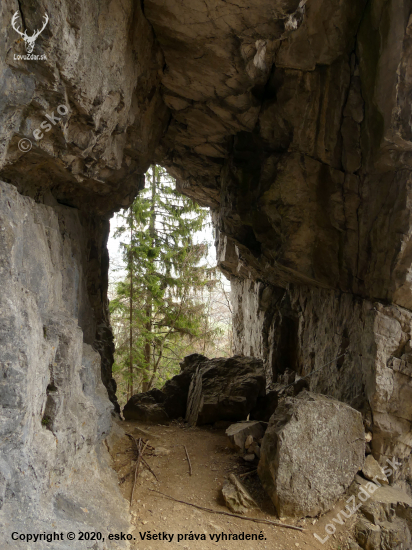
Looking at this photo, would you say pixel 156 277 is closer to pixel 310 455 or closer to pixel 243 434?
pixel 243 434

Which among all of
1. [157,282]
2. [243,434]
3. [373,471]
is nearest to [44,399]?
[243,434]

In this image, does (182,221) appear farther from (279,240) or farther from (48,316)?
(48,316)

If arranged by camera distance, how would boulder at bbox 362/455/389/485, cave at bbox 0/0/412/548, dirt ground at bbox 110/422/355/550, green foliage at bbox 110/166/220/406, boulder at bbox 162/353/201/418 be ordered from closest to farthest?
cave at bbox 0/0/412/548 < dirt ground at bbox 110/422/355/550 < boulder at bbox 362/455/389/485 < boulder at bbox 162/353/201/418 < green foliage at bbox 110/166/220/406

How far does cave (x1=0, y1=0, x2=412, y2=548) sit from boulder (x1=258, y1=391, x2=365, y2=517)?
1060 millimetres

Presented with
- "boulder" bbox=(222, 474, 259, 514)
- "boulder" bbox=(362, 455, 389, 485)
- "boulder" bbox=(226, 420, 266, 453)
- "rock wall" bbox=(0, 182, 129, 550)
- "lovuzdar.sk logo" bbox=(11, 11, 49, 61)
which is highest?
"lovuzdar.sk logo" bbox=(11, 11, 49, 61)

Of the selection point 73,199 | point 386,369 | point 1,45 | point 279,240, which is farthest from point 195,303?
point 1,45

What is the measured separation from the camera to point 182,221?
535 inches

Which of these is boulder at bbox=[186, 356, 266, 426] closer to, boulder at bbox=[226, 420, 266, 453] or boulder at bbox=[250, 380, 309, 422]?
boulder at bbox=[250, 380, 309, 422]

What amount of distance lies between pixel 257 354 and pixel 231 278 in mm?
3643

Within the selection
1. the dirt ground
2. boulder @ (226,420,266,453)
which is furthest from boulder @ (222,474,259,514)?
boulder @ (226,420,266,453)

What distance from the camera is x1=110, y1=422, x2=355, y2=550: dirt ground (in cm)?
482

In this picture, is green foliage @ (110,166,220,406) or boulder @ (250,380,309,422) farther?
green foliage @ (110,166,220,406)

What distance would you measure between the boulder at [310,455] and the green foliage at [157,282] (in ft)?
23.9

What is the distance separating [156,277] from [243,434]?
6685 millimetres
